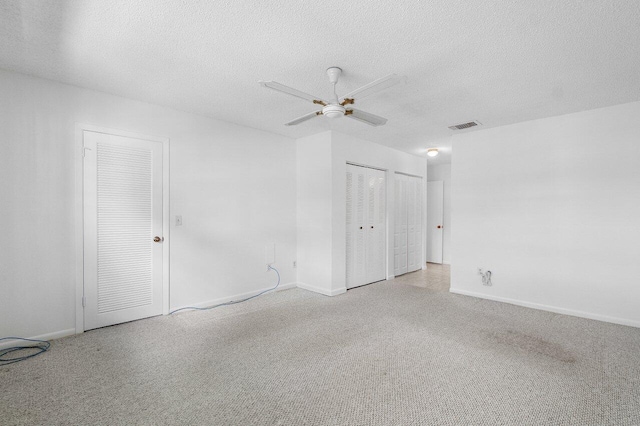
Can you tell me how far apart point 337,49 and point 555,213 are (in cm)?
350

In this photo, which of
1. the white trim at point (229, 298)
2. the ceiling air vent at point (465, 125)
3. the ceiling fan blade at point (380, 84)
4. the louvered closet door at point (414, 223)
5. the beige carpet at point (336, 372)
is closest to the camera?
the beige carpet at point (336, 372)

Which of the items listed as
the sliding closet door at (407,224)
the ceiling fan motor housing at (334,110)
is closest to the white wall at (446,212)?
the sliding closet door at (407,224)

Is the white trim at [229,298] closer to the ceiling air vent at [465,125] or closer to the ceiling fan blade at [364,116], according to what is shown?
the ceiling fan blade at [364,116]

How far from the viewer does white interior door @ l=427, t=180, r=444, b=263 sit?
290 inches

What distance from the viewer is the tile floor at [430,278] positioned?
509 centimetres

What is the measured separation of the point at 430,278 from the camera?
571 cm

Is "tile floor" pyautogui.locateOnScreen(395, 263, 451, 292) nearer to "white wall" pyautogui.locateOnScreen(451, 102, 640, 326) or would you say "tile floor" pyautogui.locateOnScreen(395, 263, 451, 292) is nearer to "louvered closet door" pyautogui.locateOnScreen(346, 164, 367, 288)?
"white wall" pyautogui.locateOnScreen(451, 102, 640, 326)

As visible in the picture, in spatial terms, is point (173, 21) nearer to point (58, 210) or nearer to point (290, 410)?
point (58, 210)

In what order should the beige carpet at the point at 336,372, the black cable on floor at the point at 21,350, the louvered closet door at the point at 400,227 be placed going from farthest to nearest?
the louvered closet door at the point at 400,227, the black cable on floor at the point at 21,350, the beige carpet at the point at 336,372

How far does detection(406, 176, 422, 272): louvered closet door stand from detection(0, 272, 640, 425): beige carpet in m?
2.66

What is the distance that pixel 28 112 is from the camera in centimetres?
279

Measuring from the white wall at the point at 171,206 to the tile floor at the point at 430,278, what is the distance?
2.18 meters

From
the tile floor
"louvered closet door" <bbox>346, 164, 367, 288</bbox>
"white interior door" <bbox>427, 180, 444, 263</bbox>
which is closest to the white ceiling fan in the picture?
"louvered closet door" <bbox>346, 164, 367, 288</bbox>

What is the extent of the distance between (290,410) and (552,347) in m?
2.50
